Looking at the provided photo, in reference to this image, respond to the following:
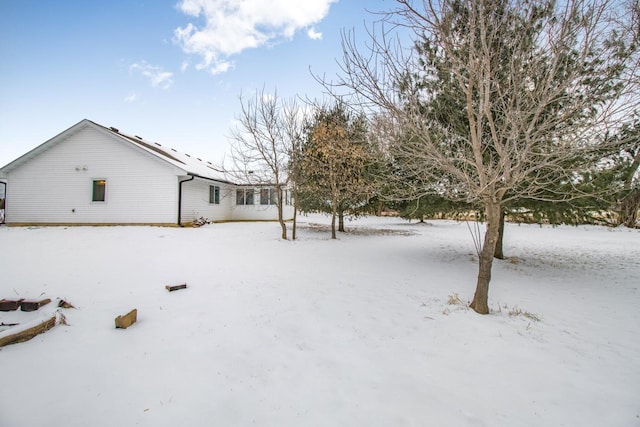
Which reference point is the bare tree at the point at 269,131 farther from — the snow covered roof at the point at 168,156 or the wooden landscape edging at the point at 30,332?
the wooden landscape edging at the point at 30,332

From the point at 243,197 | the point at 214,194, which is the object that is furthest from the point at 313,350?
the point at 243,197

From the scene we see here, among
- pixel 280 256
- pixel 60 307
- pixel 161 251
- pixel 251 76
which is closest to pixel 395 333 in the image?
pixel 60 307

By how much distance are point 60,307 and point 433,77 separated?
8071 millimetres

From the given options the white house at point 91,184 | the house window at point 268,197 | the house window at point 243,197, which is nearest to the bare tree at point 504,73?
the white house at point 91,184

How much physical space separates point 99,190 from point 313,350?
1656 centimetres

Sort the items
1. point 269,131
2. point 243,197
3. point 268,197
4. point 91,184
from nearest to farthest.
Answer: point 269,131 → point 91,184 → point 268,197 → point 243,197

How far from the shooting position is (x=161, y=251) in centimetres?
854

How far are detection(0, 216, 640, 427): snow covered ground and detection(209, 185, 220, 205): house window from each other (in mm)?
11538

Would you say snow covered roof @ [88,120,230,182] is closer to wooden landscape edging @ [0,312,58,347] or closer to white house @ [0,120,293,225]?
white house @ [0,120,293,225]

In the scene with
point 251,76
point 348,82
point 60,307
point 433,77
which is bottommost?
point 60,307

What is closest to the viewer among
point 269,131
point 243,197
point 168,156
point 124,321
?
point 124,321

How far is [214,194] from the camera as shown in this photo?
738 inches

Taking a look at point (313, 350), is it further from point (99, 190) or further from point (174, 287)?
point (99, 190)

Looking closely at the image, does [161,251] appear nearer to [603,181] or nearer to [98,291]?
[98,291]
